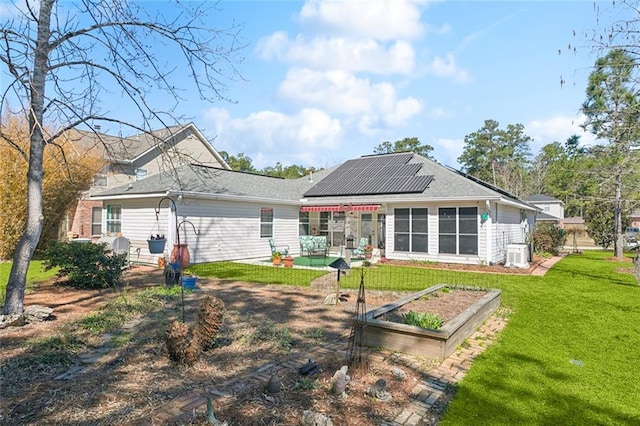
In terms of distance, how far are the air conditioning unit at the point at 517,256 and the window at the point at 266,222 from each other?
10053 millimetres

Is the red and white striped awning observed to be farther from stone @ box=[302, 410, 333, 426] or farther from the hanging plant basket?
stone @ box=[302, 410, 333, 426]

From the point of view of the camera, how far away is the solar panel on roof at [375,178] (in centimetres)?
1649

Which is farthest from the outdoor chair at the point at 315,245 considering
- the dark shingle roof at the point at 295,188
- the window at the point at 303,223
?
the dark shingle roof at the point at 295,188

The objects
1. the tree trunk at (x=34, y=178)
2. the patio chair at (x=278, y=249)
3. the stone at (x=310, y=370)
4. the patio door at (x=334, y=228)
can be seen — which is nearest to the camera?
the stone at (x=310, y=370)

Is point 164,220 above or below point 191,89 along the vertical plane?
below

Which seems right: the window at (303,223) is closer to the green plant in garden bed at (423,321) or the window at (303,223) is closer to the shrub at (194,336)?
the green plant in garden bed at (423,321)

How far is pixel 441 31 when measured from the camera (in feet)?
32.3

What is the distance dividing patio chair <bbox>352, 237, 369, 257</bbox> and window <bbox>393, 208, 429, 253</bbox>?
1498 mm

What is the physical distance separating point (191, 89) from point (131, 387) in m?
4.67

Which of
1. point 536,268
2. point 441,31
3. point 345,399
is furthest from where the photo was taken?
point 536,268

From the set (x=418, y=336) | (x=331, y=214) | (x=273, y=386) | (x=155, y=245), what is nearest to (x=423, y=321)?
(x=418, y=336)

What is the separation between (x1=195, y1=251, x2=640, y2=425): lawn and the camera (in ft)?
11.4

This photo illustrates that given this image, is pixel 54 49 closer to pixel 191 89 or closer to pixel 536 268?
pixel 191 89

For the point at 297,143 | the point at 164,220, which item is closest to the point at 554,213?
the point at 297,143
